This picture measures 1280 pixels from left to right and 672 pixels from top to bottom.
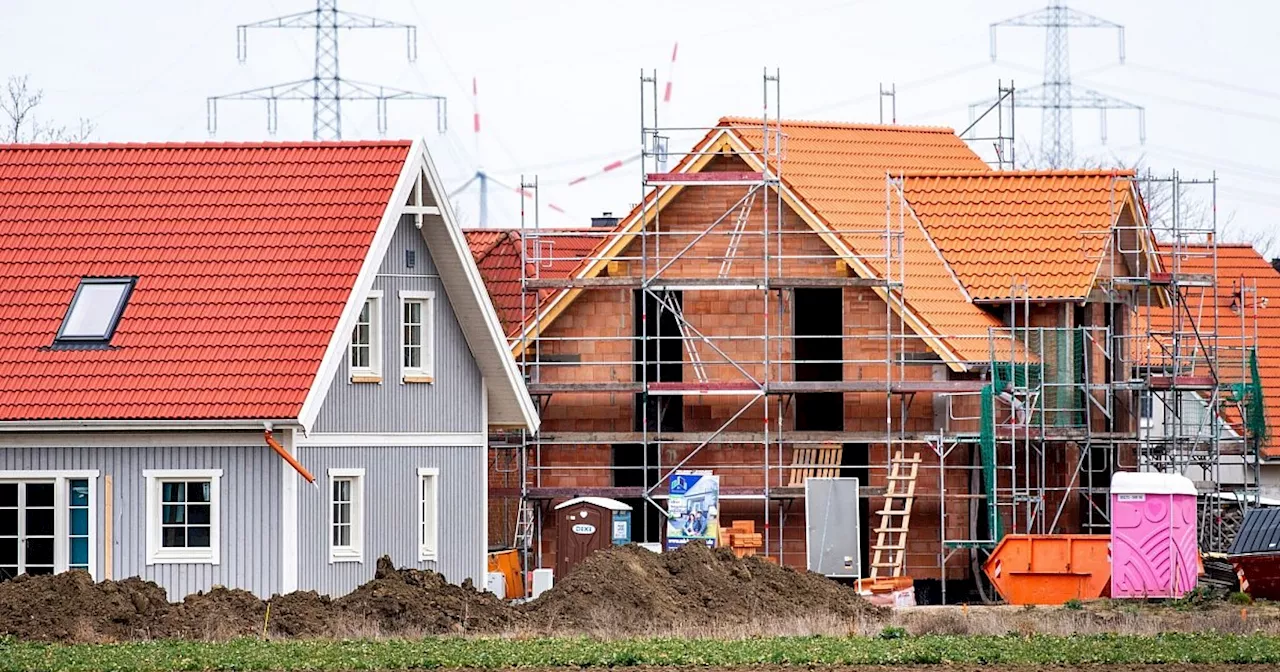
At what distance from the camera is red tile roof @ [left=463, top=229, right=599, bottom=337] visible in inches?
1639

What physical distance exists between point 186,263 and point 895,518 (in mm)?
12806

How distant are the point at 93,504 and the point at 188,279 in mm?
3187

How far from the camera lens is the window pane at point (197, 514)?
98.9ft

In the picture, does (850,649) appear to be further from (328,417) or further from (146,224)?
(146,224)

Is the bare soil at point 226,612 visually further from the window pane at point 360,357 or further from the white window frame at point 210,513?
the window pane at point 360,357

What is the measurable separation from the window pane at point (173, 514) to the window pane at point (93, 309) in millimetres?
2337

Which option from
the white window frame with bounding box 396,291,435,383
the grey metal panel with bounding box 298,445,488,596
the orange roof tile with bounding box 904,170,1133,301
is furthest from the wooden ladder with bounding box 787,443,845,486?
the white window frame with bounding box 396,291,435,383

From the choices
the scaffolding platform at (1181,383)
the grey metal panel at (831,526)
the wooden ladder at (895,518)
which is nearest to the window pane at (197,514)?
the grey metal panel at (831,526)

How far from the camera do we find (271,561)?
30.0 meters

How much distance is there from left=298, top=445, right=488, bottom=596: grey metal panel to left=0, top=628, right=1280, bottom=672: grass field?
4.47m

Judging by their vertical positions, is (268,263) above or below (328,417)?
above

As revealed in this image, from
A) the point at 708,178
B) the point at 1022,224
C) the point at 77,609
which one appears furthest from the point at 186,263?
the point at 1022,224

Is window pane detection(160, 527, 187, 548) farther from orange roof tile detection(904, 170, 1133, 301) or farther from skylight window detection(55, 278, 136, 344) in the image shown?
orange roof tile detection(904, 170, 1133, 301)

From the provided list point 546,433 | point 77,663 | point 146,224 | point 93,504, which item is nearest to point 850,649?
point 77,663
